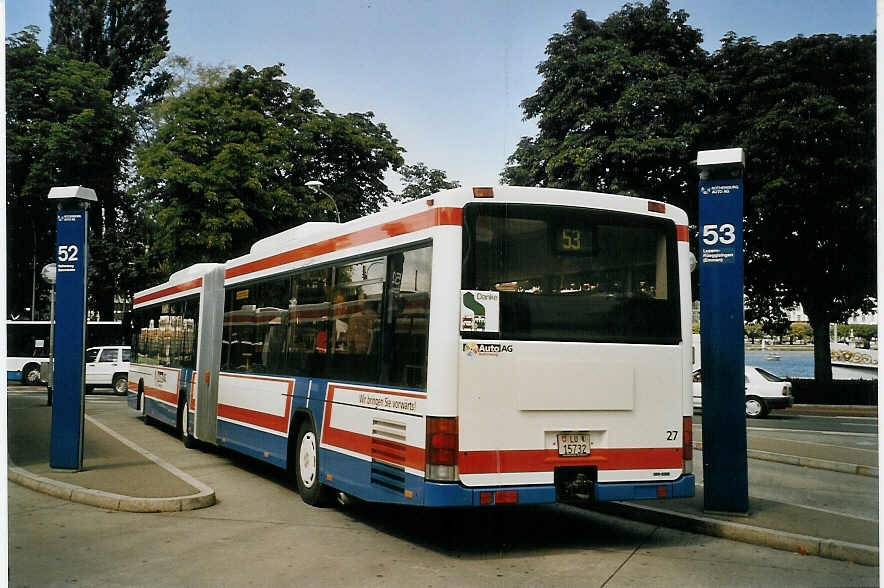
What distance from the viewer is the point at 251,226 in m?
21.2

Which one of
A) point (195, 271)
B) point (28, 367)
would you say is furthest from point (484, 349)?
point (28, 367)

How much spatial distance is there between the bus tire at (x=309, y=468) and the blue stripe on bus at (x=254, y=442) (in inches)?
15.8

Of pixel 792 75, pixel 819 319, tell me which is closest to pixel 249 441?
pixel 792 75

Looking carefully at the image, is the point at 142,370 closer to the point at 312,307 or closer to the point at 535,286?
the point at 312,307

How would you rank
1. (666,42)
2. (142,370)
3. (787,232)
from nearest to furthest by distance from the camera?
(142,370), (666,42), (787,232)

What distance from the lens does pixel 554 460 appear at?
306 inches

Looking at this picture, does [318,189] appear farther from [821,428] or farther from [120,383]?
[120,383]

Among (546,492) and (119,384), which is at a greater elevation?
(546,492)

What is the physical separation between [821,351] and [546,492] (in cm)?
2744

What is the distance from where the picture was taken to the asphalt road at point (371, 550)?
7.04 metres

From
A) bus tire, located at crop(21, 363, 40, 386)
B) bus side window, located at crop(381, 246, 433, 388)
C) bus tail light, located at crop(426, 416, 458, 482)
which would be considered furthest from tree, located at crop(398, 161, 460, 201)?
bus tire, located at crop(21, 363, 40, 386)

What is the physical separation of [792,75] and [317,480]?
16316mm

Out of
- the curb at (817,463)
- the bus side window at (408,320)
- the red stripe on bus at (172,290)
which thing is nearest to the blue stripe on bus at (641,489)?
the bus side window at (408,320)

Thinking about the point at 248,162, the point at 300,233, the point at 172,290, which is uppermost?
the point at 248,162
